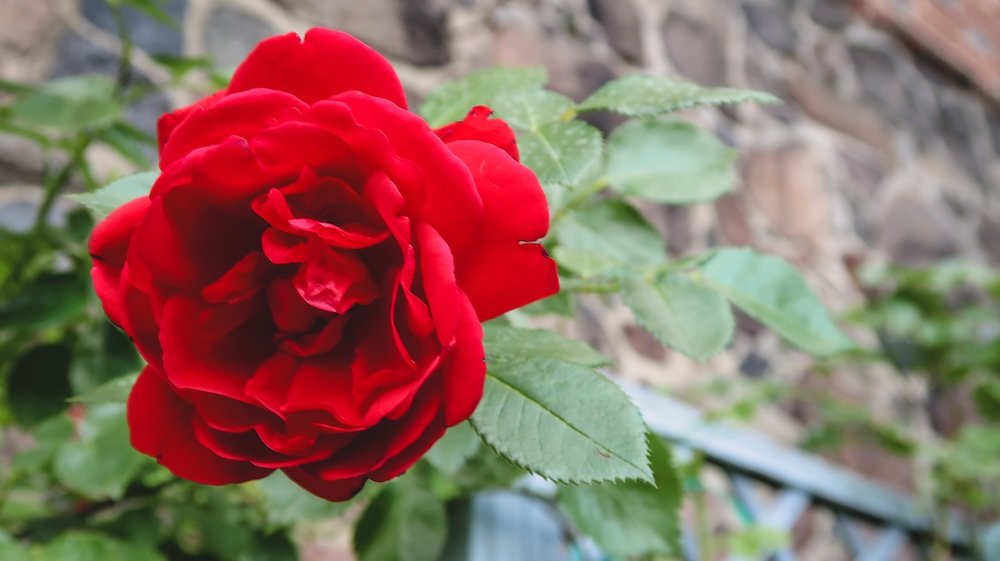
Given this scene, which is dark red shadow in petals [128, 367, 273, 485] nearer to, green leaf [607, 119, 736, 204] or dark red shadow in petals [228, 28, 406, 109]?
dark red shadow in petals [228, 28, 406, 109]

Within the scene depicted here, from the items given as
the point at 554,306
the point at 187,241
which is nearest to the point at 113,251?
the point at 187,241

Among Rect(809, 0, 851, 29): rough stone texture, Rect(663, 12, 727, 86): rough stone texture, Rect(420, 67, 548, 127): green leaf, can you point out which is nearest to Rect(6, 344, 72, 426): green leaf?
Rect(420, 67, 548, 127): green leaf

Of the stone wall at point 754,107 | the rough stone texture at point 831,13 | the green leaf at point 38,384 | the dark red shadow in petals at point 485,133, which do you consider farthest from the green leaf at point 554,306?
the rough stone texture at point 831,13

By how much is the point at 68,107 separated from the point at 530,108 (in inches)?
16.9

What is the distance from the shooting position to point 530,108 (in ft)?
1.31

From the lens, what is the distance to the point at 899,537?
62.9 inches

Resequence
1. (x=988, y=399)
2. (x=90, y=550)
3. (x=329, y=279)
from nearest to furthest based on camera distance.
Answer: (x=329, y=279), (x=90, y=550), (x=988, y=399)

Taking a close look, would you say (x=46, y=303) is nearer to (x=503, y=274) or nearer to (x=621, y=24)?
(x=503, y=274)

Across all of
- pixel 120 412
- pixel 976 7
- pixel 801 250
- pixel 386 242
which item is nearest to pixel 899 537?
pixel 801 250

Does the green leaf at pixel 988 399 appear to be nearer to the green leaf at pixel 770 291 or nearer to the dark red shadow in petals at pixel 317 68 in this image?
the green leaf at pixel 770 291

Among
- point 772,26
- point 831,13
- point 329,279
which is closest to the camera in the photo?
point 329,279

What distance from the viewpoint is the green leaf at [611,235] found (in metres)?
0.49

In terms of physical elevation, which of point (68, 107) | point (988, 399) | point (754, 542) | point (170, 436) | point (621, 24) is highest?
point (170, 436)

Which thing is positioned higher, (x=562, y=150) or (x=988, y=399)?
(x=562, y=150)
